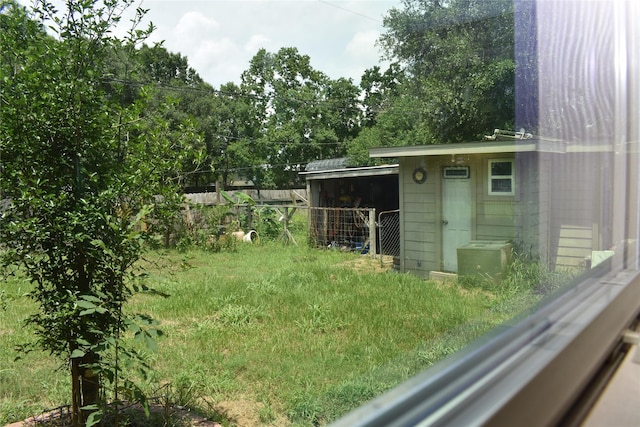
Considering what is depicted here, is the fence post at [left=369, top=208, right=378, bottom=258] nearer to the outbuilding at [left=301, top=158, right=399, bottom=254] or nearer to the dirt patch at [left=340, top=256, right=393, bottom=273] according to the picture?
the outbuilding at [left=301, top=158, right=399, bottom=254]

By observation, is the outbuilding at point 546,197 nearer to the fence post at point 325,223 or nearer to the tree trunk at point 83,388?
the tree trunk at point 83,388

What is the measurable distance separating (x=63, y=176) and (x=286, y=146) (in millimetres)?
550

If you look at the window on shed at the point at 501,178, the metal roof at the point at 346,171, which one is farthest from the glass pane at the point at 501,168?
the metal roof at the point at 346,171

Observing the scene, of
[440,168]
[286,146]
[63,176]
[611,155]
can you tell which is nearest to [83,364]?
[63,176]

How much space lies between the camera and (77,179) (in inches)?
33.2

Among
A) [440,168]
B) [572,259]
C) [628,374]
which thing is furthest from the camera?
[440,168]

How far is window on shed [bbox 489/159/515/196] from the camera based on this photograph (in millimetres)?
1138

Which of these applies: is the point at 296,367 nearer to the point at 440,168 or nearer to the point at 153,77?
the point at 153,77

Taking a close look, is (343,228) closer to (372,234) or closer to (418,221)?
(372,234)

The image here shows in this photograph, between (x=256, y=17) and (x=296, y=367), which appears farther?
(x=296, y=367)

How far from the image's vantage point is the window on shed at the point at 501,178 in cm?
114

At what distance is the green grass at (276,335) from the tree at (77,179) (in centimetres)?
10

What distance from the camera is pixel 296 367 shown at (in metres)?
1.37

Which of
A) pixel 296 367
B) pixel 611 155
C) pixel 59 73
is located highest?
pixel 59 73
